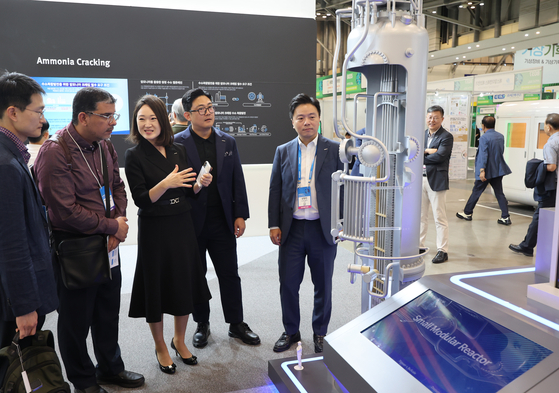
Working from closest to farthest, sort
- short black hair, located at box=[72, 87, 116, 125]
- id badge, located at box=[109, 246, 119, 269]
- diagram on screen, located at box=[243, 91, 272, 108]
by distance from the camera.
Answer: short black hair, located at box=[72, 87, 116, 125] < id badge, located at box=[109, 246, 119, 269] < diagram on screen, located at box=[243, 91, 272, 108]

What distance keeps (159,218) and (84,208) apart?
413mm

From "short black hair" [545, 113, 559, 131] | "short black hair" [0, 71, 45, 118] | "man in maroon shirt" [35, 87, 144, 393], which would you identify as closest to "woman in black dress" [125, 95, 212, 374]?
"man in maroon shirt" [35, 87, 144, 393]

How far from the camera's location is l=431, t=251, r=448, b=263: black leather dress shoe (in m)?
4.73

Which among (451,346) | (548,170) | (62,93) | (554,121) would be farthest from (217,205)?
(554,121)

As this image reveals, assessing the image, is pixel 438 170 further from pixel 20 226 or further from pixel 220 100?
pixel 20 226

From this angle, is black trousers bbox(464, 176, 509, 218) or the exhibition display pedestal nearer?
the exhibition display pedestal

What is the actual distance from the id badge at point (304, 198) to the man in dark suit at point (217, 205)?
1.43 feet

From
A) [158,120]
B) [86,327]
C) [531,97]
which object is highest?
[531,97]

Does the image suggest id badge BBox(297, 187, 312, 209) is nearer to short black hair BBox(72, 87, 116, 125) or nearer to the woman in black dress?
the woman in black dress

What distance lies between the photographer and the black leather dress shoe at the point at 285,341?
2736 mm

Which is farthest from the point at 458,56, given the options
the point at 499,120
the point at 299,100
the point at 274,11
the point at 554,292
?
the point at 554,292

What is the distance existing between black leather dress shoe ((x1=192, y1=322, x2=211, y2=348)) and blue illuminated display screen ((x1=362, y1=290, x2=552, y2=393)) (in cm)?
154

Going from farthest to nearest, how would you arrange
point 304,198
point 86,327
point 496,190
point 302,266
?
point 496,190
point 302,266
point 304,198
point 86,327

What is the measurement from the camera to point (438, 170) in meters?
4.71
